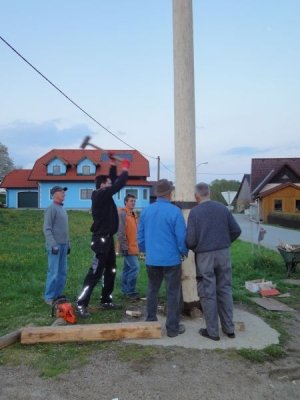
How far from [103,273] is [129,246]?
3.72 feet

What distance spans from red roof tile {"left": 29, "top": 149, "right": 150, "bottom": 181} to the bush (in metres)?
14.2

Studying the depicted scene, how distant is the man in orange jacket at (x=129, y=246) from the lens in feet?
25.9

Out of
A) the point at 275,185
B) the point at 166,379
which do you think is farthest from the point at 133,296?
the point at 275,185

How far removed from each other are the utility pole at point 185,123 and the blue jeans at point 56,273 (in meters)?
2.07

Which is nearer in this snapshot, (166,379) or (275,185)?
(166,379)

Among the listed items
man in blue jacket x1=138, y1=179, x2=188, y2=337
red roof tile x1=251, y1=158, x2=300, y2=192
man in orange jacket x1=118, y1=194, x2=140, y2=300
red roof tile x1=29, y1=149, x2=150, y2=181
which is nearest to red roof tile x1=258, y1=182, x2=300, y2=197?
red roof tile x1=251, y1=158, x2=300, y2=192

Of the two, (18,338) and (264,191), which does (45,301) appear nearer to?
(18,338)

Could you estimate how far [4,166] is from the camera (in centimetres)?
7838

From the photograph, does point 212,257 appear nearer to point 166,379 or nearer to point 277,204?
point 166,379

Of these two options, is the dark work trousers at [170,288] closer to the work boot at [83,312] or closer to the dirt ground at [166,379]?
the dirt ground at [166,379]

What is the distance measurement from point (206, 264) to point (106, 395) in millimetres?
2045

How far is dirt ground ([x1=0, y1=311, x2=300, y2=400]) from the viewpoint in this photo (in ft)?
13.5

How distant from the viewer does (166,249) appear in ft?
18.4

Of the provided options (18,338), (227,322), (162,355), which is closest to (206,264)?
(227,322)
